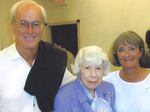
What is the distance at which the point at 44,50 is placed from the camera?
2178 millimetres

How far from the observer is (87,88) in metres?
2.19

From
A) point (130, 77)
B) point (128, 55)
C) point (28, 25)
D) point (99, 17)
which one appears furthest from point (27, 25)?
→ point (99, 17)

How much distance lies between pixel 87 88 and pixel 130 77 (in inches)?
18.8

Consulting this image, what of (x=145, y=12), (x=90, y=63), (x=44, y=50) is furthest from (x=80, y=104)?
(x=145, y=12)

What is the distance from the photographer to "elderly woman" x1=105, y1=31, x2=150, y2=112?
2.41m

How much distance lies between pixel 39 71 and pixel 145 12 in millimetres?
3680

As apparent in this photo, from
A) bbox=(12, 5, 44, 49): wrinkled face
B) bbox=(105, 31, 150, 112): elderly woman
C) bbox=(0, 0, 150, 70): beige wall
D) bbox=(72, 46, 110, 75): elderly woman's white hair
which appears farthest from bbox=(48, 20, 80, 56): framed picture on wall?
bbox=(12, 5, 44, 49): wrinkled face

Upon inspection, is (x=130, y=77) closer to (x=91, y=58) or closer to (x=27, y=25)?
(x=91, y=58)

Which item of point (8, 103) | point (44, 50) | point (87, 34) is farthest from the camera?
point (87, 34)

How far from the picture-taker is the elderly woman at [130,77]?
7.91 feet

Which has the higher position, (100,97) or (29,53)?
(29,53)

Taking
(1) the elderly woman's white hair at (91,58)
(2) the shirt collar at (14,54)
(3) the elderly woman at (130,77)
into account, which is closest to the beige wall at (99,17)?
(3) the elderly woman at (130,77)

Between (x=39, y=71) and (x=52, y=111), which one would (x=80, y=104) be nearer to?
(x=52, y=111)

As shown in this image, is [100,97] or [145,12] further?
[145,12]
